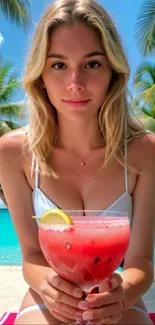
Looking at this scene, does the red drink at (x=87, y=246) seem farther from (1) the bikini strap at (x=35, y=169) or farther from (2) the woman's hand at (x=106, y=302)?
(1) the bikini strap at (x=35, y=169)

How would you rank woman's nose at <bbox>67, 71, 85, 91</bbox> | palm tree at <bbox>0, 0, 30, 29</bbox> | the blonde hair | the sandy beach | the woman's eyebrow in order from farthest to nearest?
palm tree at <bbox>0, 0, 30, 29</bbox>
the sandy beach
the blonde hair
the woman's eyebrow
woman's nose at <bbox>67, 71, 85, 91</bbox>

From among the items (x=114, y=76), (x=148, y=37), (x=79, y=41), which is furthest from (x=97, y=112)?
(x=148, y=37)

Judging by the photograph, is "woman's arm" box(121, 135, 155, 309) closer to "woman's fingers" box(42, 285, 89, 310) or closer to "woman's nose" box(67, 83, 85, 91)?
"woman's fingers" box(42, 285, 89, 310)

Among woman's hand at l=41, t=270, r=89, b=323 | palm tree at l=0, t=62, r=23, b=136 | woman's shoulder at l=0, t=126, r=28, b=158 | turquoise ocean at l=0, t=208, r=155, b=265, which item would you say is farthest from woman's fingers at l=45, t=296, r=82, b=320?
palm tree at l=0, t=62, r=23, b=136

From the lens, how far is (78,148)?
251 cm

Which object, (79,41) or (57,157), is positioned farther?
(57,157)

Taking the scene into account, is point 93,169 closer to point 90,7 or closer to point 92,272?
point 90,7

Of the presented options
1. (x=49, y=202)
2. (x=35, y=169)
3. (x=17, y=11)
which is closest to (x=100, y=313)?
(x=49, y=202)

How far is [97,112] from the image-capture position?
2.38 metres

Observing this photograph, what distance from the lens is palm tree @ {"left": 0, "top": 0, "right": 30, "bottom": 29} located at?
1742 cm

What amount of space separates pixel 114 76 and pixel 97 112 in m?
0.20

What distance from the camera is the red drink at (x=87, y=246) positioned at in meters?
1.46

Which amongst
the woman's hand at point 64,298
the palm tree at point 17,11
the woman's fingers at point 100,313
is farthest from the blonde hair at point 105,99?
the palm tree at point 17,11

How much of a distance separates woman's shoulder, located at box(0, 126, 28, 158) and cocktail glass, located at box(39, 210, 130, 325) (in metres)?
0.89
